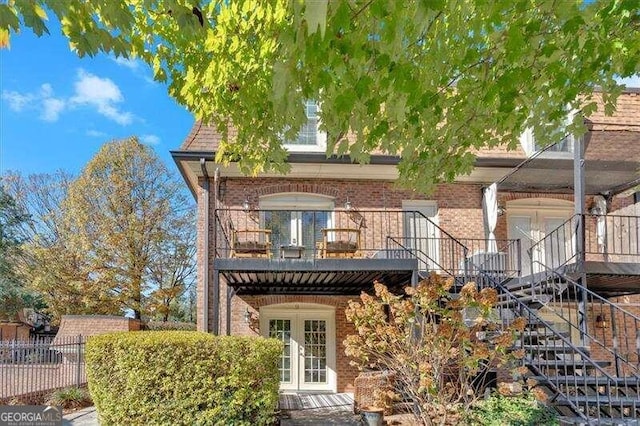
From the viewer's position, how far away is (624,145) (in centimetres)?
880

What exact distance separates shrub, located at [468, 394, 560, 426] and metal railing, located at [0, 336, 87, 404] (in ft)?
28.6

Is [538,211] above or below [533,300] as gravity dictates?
above

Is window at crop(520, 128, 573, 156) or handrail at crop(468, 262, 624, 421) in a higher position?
window at crop(520, 128, 573, 156)

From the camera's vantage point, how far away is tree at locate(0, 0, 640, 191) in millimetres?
3217

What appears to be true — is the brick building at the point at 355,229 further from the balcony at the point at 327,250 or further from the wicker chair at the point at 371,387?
the wicker chair at the point at 371,387

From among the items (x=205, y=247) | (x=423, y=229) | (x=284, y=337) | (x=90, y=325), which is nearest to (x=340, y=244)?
(x=423, y=229)

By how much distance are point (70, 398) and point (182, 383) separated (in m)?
4.59

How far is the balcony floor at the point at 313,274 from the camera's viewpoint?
9.46 m

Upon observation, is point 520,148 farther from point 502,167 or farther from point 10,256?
point 10,256

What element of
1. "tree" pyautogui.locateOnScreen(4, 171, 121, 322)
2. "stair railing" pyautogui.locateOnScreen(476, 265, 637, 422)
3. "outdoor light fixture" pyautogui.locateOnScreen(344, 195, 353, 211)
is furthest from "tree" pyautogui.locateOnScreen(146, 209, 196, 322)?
"stair railing" pyautogui.locateOnScreen(476, 265, 637, 422)

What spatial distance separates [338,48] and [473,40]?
75.5 inches

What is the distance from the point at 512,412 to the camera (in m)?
6.47

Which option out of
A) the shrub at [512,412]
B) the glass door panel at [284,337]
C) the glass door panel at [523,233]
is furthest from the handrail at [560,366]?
the glass door panel at [284,337]

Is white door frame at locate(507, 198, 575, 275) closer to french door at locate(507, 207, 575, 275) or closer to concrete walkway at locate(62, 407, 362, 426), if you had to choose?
french door at locate(507, 207, 575, 275)
